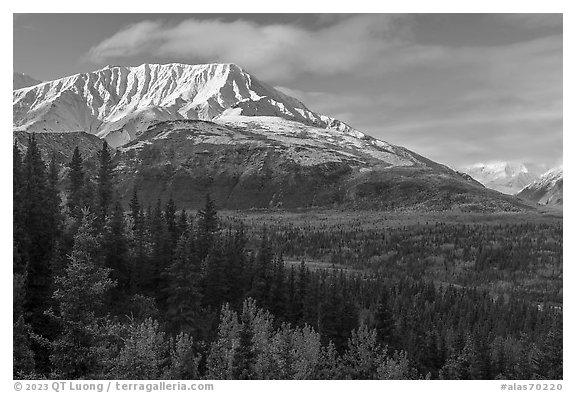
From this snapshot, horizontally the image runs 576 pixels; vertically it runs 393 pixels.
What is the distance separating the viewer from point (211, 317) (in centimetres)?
4703

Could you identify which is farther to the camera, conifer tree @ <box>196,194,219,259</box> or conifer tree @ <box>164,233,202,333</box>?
conifer tree @ <box>196,194,219,259</box>

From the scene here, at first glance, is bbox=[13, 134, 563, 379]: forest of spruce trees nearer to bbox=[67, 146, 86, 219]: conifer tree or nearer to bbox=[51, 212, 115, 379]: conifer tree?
bbox=[51, 212, 115, 379]: conifer tree

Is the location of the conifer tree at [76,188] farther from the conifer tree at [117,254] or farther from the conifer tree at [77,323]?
the conifer tree at [77,323]

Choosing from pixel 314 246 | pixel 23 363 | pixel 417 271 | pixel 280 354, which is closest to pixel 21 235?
pixel 23 363

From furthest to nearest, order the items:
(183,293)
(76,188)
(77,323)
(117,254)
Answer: (76,188)
(117,254)
(183,293)
(77,323)

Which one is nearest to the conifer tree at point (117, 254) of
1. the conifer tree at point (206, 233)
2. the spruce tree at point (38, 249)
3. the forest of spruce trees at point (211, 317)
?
the forest of spruce trees at point (211, 317)

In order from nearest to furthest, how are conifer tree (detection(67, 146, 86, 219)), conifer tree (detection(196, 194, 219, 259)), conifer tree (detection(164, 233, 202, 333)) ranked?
1. conifer tree (detection(164, 233, 202, 333))
2. conifer tree (detection(196, 194, 219, 259))
3. conifer tree (detection(67, 146, 86, 219))

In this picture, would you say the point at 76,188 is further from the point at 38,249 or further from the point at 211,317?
the point at 211,317

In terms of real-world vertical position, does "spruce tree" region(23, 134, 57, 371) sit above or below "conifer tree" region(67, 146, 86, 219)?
below

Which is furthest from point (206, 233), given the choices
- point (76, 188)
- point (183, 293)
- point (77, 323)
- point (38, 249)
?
point (77, 323)

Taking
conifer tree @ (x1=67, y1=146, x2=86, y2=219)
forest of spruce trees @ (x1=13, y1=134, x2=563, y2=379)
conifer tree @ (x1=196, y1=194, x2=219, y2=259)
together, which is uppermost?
conifer tree @ (x1=67, y1=146, x2=86, y2=219)

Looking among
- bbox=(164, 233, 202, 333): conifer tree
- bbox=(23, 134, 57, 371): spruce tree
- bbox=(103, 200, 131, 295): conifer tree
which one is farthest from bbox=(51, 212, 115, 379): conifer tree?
bbox=(103, 200, 131, 295): conifer tree

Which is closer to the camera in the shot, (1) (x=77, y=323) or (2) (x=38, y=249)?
(1) (x=77, y=323)

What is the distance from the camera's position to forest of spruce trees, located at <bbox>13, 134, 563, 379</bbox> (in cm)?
2830
